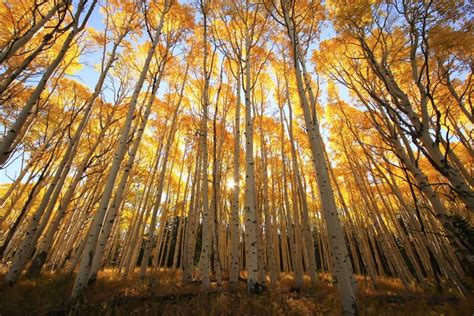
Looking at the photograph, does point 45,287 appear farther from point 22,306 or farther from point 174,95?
point 174,95

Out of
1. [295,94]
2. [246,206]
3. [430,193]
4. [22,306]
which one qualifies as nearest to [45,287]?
[22,306]

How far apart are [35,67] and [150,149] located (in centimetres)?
592

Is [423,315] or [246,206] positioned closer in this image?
[423,315]

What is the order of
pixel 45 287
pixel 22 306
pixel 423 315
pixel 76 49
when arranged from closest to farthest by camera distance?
pixel 22 306
pixel 423 315
pixel 45 287
pixel 76 49

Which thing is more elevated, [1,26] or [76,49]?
[76,49]

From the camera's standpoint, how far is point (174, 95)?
9938 millimetres

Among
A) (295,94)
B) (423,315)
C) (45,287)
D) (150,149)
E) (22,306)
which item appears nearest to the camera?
(22,306)

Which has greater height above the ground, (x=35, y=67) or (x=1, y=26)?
(x=1, y=26)

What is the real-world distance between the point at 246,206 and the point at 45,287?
4.01m

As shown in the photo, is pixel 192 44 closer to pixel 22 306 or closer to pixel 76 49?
pixel 76 49

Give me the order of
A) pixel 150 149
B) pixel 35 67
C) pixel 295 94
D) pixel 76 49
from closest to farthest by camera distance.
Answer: pixel 35 67 → pixel 76 49 → pixel 295 94 → pixel 150 149

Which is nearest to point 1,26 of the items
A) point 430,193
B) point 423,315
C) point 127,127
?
point 127,127

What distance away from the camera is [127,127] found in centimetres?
434

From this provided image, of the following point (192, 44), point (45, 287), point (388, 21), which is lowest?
point (45, 287)
